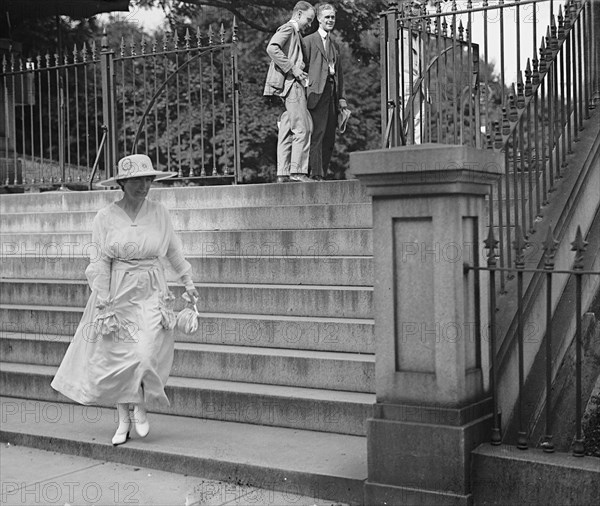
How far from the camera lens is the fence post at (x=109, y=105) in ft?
41.6

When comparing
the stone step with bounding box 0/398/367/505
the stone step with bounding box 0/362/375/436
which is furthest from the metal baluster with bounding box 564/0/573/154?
the stone step with bounding box 0/398/367/505

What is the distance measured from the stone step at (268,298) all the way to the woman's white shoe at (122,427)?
179cm

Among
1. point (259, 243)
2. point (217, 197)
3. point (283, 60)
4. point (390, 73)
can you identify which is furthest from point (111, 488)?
point (390, 73)

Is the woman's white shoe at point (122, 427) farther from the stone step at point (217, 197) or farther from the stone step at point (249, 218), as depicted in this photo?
the stone step at point (217, 197)

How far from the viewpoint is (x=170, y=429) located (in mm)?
6688

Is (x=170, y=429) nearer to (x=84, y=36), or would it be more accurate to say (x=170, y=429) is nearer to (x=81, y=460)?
(x=81, y=460)

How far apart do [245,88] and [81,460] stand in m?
19.9

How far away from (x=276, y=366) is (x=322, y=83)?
16.1 feet

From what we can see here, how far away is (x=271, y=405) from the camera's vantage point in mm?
6559

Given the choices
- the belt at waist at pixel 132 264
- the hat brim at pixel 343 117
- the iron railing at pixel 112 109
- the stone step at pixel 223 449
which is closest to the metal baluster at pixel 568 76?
the stone step at pixel 223 449

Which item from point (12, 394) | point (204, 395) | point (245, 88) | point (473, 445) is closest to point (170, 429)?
point (204, 395)

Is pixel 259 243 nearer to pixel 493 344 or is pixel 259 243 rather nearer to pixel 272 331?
pixel 272 331

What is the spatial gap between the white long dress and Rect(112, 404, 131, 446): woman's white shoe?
106 millimetres

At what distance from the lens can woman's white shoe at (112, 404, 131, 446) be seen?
6.36 metres
